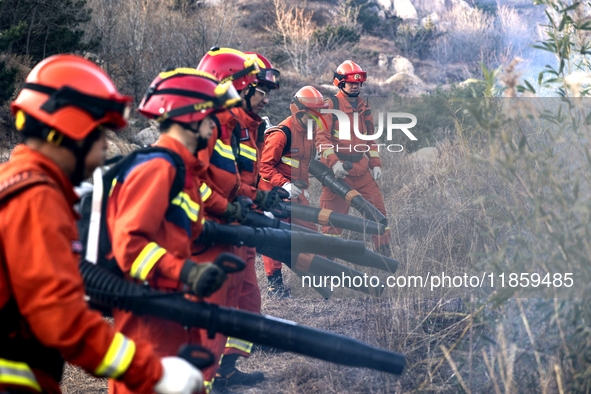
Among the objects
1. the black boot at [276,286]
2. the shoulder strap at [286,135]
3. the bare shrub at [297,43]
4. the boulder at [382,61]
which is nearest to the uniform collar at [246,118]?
the shoulder strap at [286,135]

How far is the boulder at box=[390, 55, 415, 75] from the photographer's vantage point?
30875mm

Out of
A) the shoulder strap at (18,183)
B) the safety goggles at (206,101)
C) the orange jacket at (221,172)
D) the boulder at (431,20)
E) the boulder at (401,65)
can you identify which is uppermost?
the shoulder strap at (18,183)

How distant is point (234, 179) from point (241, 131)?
571 millimetres

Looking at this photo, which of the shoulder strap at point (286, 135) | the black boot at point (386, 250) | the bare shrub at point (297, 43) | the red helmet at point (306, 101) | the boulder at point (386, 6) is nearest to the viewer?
the shoulder strap at point (286, 135)

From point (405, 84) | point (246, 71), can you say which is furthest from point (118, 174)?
point (405, 84)

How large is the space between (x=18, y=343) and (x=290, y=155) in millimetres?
4942

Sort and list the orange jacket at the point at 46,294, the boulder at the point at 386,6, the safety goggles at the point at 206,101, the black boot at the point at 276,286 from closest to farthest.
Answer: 1. the orange jacket at the point at 46,294
2. the safety goggles at the point at 206,101
3. the black boot at the point at 276,286
4. the boulder at the point at 386,6

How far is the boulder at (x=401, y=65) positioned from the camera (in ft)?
101

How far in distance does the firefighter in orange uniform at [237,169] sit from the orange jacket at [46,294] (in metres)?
1.96

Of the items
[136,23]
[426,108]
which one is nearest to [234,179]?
[426,108]

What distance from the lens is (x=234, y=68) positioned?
4.54 meters

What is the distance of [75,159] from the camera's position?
1993mm

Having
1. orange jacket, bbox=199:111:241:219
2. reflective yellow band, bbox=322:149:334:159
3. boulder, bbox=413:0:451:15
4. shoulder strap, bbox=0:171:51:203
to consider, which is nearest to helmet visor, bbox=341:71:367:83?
reflective yellow band, bbox=322:149:334:159

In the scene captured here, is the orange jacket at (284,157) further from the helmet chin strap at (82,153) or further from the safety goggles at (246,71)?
the helmet chin strap at (82,153)
